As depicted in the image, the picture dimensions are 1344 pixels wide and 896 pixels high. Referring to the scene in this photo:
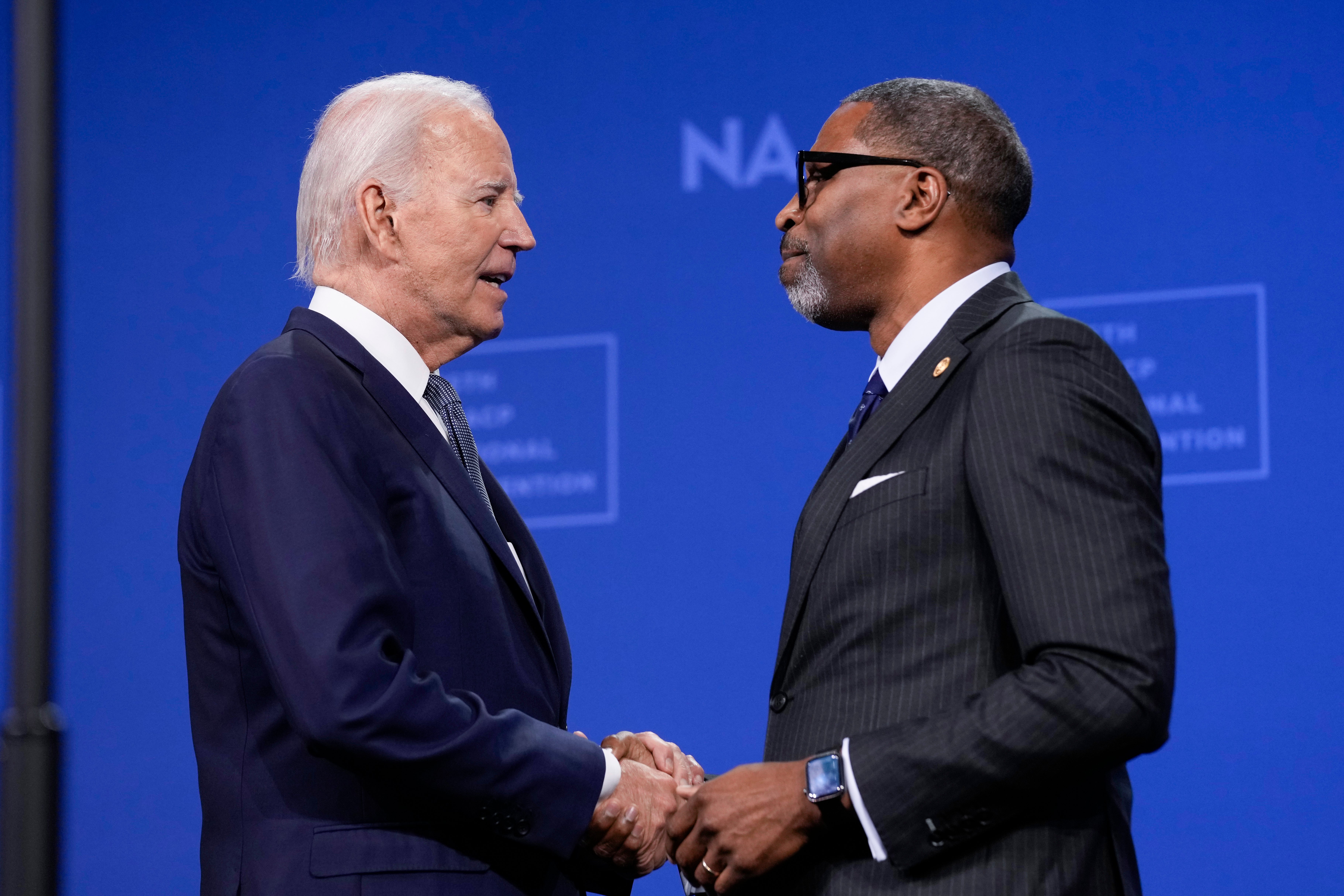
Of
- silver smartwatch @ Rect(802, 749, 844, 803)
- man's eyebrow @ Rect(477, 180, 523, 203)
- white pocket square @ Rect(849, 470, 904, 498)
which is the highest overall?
man's eyebrow @ Rect(477, 180, 523, 203)

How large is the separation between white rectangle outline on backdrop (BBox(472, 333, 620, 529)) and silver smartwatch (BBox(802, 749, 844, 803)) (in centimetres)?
213

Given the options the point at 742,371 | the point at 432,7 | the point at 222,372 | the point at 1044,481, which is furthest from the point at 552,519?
the point at 1044,481

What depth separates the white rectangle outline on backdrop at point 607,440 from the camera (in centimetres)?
380

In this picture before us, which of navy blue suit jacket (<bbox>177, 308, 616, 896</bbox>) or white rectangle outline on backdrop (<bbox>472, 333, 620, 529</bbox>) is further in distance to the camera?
white rectangle outline on backdrop (<bbox>472, 333, 620, 529</bbox>)

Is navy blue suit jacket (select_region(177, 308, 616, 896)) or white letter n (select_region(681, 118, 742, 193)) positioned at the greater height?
white letter n (select_region(681, 118, 742, 193))

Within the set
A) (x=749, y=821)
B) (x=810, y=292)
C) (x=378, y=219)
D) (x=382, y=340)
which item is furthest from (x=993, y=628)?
(x=378, y=219)

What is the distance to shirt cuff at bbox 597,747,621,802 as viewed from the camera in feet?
6.33

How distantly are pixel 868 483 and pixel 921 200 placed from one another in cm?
52

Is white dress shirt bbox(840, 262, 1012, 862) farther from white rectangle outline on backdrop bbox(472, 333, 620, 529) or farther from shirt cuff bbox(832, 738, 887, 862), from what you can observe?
white rectangle outline on backdrop bbox(472, 333, 620, 529)

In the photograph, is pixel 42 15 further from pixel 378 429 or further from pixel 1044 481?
pixel 1044 481

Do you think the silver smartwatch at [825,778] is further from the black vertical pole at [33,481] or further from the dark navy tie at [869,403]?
the black vertical pole at [33,481]

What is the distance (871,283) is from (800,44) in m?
1.82

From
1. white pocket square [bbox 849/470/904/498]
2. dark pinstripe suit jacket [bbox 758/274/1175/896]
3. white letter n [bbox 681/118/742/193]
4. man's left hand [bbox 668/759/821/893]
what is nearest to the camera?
dark pinstripe suit jacket [bbox 758/274/1175/896]

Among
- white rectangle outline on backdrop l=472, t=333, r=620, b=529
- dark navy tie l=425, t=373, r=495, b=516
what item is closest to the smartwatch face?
dark navy tie l=425, t=373, r=495, b=516
